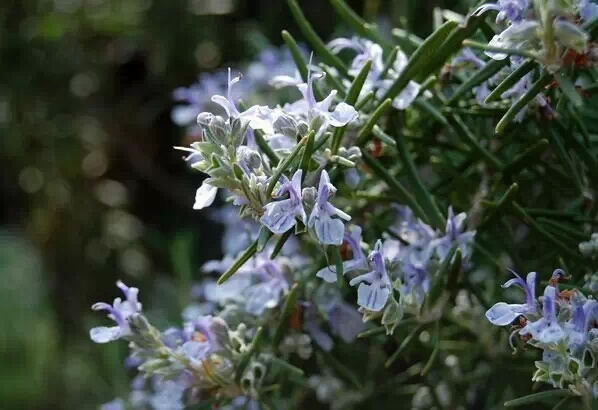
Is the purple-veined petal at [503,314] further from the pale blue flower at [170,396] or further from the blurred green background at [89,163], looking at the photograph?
the blurred green background at [89,163]

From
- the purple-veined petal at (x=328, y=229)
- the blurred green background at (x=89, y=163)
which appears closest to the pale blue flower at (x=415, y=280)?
the purple-veined petal at (x=328, y=229)

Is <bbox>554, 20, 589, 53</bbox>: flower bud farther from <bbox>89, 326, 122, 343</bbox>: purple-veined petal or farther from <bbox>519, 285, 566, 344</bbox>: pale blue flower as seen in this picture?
<bbox>89, 326, 122, 343</bbox>: purple-veined petal

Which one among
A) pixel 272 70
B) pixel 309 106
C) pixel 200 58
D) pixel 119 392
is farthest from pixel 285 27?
pixel 309 106

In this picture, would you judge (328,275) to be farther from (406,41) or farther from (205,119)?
(406,41)

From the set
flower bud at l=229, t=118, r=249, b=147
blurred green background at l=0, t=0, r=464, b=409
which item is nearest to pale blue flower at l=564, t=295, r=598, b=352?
flower bud at l=229, t=118, r=249, b=147

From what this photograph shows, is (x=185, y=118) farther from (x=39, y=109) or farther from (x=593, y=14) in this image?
(x=39, y=109)

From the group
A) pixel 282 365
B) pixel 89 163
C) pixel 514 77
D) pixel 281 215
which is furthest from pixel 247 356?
pixel 89 163
